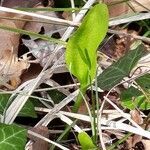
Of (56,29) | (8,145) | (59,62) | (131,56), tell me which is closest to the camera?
(8,145)

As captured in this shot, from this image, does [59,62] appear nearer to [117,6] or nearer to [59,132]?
[59,132]

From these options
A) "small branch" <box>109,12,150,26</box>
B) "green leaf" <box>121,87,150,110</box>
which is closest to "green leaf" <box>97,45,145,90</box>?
"green leaf" <box>121,87,150,110</box>

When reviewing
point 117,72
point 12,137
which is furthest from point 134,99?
point 12,137

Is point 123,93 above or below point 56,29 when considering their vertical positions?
below

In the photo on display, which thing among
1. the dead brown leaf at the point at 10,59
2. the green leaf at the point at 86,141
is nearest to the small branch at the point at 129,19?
the dead brown leaf at the point at 10,59

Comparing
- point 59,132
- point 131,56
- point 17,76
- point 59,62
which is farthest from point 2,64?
point 131,56

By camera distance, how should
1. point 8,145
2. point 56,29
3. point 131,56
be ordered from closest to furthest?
1. point 8,145
2. point 131,56
3. point 56,29

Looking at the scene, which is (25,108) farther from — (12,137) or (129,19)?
(129,19)
